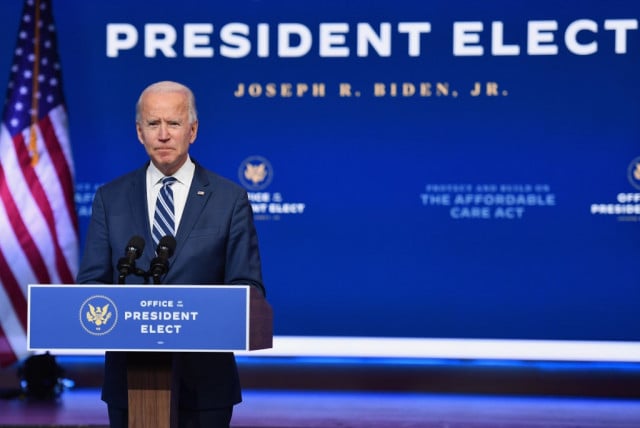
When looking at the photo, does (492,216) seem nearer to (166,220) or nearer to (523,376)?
(523,376)

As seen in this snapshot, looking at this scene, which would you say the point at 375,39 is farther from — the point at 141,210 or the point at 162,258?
the point at 162,258

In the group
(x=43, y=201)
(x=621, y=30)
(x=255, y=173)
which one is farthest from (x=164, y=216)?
(x=621, y=30)

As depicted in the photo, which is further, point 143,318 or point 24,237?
point 24,237

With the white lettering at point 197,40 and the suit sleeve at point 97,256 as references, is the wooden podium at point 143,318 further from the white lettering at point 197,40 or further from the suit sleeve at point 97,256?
the white lettering at point 197,40

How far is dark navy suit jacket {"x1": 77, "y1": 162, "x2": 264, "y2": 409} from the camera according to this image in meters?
2.26

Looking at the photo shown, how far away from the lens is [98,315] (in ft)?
6.68

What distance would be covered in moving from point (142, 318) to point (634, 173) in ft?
15.6

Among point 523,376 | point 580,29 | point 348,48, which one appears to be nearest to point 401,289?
point 523,376

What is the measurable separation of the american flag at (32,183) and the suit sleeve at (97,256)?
3.79m

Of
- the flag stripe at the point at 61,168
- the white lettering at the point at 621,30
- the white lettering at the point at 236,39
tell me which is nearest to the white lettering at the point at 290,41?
the white lettering at the point at 236,39

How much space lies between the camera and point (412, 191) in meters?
6.34

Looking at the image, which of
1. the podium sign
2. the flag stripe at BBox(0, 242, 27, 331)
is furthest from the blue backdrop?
the podium sign

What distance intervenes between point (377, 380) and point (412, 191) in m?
1.21

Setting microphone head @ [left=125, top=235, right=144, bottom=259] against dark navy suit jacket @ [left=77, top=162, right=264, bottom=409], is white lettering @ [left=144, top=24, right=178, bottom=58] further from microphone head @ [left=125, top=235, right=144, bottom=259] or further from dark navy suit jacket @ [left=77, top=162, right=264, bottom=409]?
microphone head @ [left=125, top=235, right=144, bottom=259]
